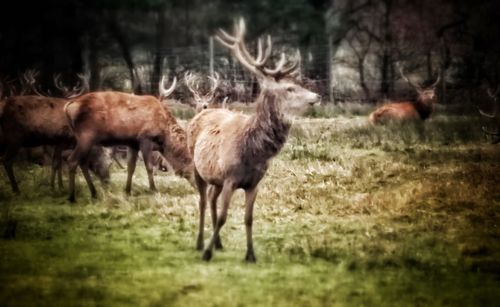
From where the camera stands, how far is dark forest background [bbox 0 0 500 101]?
7684 millimetres

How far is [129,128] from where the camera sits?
267 inches

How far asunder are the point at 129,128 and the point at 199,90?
1.61 metres

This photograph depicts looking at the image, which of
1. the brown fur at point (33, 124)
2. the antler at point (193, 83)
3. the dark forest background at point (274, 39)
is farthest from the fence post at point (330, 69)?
the brown fur at point (33, 124)

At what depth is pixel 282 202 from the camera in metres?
5.79

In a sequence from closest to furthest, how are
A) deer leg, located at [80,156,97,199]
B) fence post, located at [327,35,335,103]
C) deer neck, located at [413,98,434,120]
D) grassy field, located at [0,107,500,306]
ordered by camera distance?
grassy field, located at [0,107,500,306], deer leg, located at [80,156,97,199], fence post, located at [327,35,335,103], deer neck, located at [413,98,434,120]

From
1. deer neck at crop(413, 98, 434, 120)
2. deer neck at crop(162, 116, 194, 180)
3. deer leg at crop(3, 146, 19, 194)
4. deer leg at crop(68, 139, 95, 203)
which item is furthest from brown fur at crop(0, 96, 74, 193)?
deer neck at crop(413, 98, 434, 120)

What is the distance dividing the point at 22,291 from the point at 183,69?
4.74 metres

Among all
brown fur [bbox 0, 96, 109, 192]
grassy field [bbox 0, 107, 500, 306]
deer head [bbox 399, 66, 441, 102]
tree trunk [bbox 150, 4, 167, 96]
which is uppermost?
tree trunk [bbox 150, 4, 167, 96]

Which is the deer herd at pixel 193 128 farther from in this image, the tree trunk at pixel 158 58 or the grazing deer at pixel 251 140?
the tree trunk at pixel 158 58

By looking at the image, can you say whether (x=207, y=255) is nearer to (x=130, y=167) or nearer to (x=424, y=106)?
(x=130, y=167)

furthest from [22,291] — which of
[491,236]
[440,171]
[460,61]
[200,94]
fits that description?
[460,61]

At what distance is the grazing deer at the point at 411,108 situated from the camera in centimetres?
847

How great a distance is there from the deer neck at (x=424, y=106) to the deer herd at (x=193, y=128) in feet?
0.04

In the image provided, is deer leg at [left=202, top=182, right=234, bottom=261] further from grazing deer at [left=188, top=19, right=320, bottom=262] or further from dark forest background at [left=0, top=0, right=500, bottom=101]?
dark forest background at [left=0, top=0, right=500, bottom=101]
